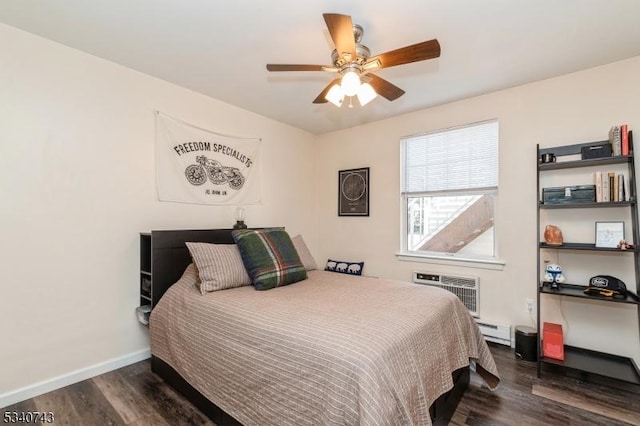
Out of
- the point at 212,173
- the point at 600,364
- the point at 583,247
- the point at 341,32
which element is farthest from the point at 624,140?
the point at 212,173

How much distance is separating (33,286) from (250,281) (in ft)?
4.79

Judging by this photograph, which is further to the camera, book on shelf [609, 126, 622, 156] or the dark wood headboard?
the dark wood headboard

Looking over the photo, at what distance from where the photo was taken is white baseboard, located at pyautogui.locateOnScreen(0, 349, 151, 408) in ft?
6.26

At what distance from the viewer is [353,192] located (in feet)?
12.9

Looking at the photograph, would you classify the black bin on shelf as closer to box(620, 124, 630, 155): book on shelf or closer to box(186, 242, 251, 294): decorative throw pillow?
box(620, 124, 630, 155): book on shelf

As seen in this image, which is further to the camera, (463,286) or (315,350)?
(463,286)

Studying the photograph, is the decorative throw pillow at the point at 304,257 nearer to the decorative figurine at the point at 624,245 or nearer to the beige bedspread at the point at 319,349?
the beige bedspread at the point at 319,349

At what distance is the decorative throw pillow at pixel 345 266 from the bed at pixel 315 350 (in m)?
1.40

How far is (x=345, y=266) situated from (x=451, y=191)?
1.62 m

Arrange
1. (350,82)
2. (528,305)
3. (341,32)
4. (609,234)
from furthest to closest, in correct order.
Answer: (528,305), (609,234), (350,82), (341,32)

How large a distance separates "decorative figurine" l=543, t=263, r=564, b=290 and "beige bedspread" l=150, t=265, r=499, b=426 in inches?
38.2

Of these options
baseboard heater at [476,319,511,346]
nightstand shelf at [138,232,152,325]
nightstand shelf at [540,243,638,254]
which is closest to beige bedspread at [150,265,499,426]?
nightstand shelf at [138,232,152,325]

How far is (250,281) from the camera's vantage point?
230 cm

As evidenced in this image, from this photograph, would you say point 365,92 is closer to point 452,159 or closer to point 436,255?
point 452,159
